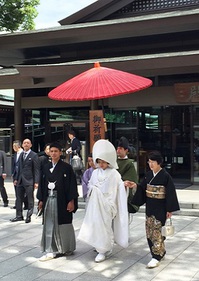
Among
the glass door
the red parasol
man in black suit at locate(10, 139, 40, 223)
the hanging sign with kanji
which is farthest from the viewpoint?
the glass door

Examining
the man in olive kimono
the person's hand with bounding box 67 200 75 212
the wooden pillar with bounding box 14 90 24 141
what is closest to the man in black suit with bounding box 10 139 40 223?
the man in olive kimono

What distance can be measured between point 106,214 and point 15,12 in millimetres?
15876

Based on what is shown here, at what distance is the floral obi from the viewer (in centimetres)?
531

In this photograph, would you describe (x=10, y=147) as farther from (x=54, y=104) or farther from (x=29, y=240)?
(x=29, y=240)

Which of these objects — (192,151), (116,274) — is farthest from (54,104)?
(116,274)

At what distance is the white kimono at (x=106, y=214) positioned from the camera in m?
5.54

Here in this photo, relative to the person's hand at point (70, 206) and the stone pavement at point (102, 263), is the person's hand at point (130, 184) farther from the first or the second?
the stone pavement at point (102, 263)

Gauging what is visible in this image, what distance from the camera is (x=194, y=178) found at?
13133mm

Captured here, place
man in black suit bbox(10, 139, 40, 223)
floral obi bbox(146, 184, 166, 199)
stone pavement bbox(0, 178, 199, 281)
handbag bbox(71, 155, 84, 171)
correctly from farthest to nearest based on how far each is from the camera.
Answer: handbag bbox(71, 155, 84, 171), man in black suit bbox(10, 139, 40, 223), floral obi bbox(146, 184, 166, 199), stone pavement bbox(0, 178, 199, 281)

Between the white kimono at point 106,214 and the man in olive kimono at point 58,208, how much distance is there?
1.03ft

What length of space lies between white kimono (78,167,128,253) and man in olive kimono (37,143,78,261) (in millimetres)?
314

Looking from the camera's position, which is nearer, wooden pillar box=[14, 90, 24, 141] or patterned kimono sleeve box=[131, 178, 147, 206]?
patterned kimono sleeve box=[131, 178, 147, 206]

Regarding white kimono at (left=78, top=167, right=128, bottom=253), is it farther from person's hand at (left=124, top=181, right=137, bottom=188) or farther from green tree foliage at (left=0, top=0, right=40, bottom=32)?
green tree foliage at (left=0, top=0, right=40, bottom=32)

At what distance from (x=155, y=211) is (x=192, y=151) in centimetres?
816
